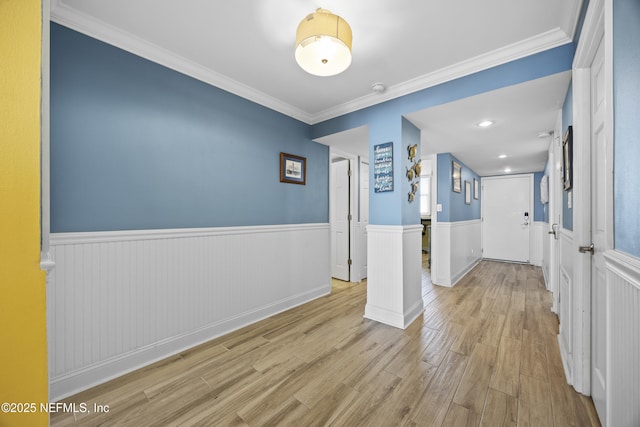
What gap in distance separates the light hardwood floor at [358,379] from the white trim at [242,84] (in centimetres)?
235

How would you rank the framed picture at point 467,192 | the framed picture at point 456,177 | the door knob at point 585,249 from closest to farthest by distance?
the door knob at point 585,249
the framed picture at point 456,177
the framed picture at point 467,192

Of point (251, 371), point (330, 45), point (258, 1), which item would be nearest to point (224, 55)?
point (258, 1)

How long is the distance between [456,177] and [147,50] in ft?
14.7

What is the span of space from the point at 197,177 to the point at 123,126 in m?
0.62

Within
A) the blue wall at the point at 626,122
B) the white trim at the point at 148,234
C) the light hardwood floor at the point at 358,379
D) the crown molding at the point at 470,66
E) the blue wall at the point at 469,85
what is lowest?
the light hardwood floor at the point at 358,379

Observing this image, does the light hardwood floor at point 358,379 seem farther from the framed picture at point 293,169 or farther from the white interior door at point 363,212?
the white interior door at point 363,212

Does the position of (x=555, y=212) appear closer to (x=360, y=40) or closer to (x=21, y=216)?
(x=360, y=40)

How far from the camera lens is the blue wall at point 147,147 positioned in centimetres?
165

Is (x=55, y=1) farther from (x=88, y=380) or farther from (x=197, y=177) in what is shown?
(x=88, y=380)

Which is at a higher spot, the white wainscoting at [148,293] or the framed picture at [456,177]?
the framed picture at [456,177]

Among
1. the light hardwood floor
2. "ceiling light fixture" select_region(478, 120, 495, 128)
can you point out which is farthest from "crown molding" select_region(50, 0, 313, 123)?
the light hardwood floor

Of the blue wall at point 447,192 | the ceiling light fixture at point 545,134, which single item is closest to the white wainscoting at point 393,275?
the blue wall at point 447,192

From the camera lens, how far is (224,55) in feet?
6.94

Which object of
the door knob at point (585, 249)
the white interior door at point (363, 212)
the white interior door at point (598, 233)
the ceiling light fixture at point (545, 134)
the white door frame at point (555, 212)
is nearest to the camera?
the white interior door at point (598, 233)
